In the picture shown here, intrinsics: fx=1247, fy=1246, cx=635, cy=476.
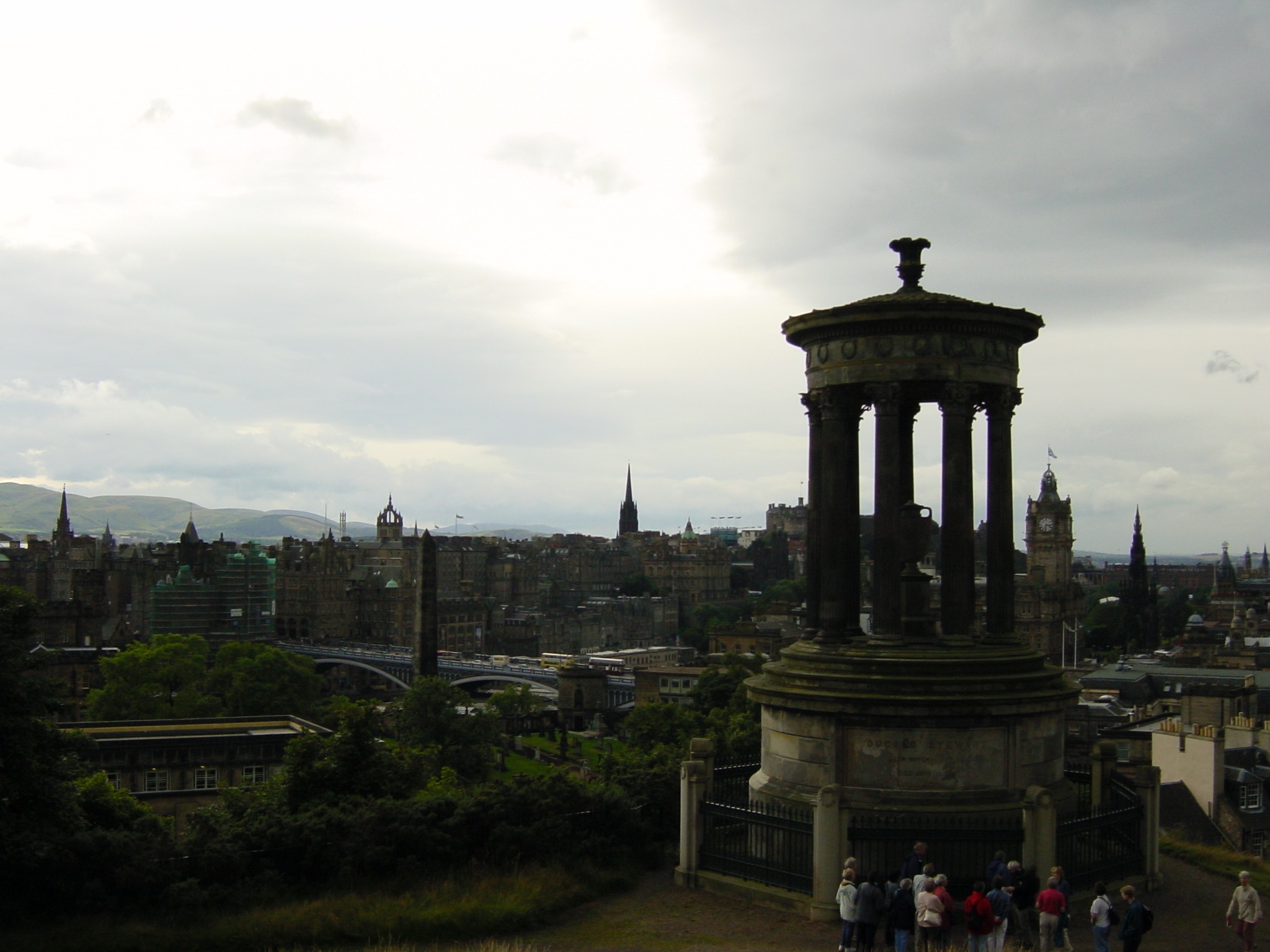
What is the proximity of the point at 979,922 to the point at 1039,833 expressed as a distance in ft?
7.90

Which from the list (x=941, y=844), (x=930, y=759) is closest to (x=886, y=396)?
(x=930, y=759)

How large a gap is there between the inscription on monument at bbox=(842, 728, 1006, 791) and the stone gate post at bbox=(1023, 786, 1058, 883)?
47.9 inches

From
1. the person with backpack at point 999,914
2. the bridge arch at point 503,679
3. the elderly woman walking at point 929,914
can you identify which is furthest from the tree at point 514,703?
the person with backpack at point 999,914

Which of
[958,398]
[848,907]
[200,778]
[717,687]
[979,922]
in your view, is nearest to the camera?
[979,922]

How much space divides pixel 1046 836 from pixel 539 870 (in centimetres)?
737

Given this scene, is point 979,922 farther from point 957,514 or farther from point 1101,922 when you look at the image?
point 957,514

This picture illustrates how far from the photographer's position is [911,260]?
2098 centimetres

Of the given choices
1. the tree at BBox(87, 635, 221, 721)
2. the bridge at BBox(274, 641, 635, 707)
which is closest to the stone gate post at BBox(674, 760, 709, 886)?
the tree at BBox(87, 635, 221, 721)

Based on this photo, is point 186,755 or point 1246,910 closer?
point 1246,910

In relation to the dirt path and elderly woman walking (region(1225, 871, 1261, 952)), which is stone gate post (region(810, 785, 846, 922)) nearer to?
the dirt path

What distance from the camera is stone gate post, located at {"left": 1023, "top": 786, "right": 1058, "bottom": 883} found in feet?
54.7

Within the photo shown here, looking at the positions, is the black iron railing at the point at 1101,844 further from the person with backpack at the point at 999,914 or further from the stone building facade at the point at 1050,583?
the stone building facade at the point at 1050,583

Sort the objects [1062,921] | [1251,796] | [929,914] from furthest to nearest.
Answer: [1251,796] → [1062,921] → [929,914]

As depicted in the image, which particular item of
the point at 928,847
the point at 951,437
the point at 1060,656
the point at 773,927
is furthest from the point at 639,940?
the point at 1060,656
